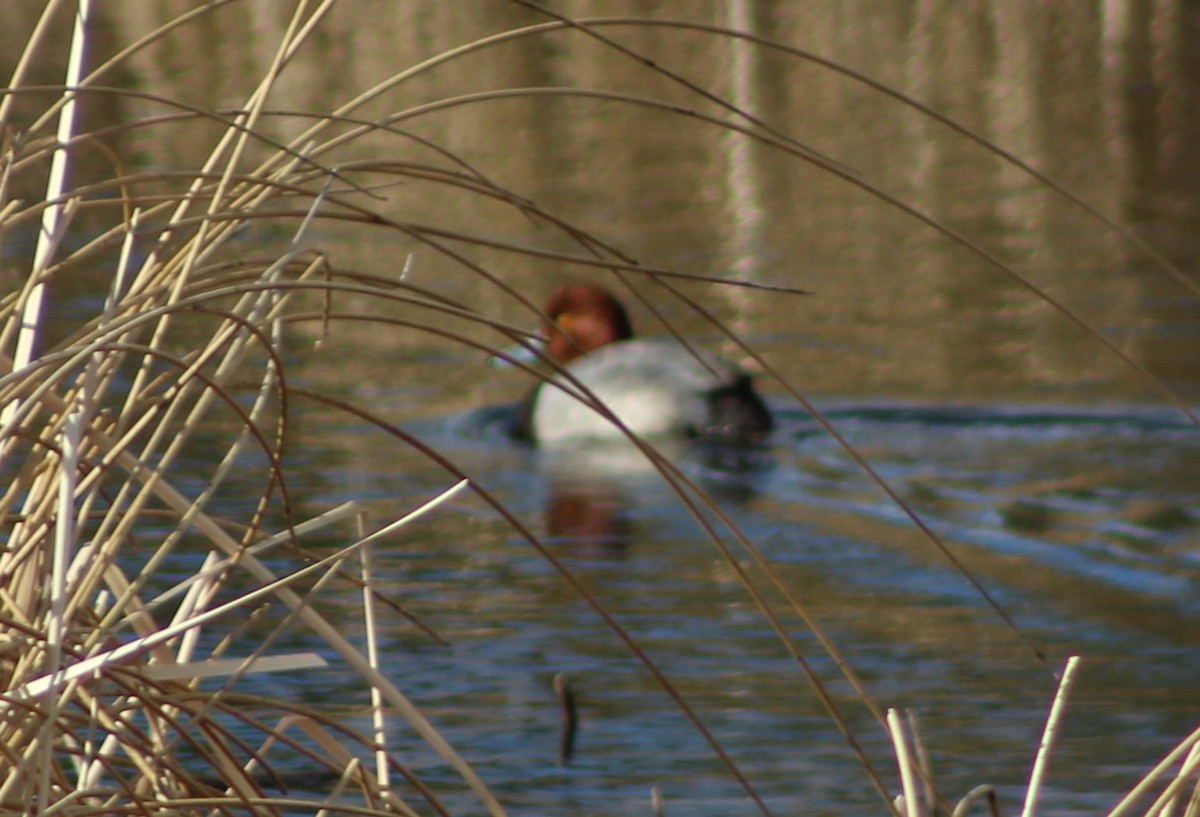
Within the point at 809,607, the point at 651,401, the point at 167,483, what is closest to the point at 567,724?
the point at 809,607

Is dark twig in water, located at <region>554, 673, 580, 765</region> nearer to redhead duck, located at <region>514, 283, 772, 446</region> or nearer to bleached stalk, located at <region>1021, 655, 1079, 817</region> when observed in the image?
bleached stalk, located at <region>1021, 655, 1079, 817</region>

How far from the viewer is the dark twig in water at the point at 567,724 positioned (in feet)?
13.8

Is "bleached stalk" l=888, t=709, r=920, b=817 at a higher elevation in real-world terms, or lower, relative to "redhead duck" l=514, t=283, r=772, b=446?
higher

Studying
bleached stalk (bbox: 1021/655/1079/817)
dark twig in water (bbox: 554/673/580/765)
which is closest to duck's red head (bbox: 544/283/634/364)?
dark twig in water (bbox: 554/673/580/765)

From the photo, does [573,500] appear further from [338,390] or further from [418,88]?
[418,88]

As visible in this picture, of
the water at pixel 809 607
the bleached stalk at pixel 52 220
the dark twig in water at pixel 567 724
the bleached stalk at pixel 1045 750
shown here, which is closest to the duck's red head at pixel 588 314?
the water at pixel 809 607

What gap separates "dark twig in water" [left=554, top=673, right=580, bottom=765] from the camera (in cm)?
420

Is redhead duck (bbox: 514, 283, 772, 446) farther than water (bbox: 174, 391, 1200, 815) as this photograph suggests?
Yes

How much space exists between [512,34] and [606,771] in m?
2.35

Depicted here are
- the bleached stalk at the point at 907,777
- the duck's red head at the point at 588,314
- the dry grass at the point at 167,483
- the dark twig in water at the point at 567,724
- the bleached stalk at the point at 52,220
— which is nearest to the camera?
the dry grass at the point at 167,483

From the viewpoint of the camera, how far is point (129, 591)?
2125mm

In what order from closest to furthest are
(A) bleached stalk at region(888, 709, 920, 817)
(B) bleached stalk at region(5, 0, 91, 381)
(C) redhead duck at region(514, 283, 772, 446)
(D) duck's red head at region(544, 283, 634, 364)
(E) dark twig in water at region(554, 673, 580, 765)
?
(B) bleached stalk at region(5, 0, 91, 381) < (A) bleached stalk at region(888, 709, 920, 817) < (E) dark twig in water at region(554, 673, 580, 765) < (C) redhead duck at region(514, 283, 772, 446) < (D) duck's red head at region(544, 283, 634, 364)

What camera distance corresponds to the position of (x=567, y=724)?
14.4 feet

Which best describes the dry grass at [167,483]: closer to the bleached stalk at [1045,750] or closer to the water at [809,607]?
the bleached stalk at [1045,750]
